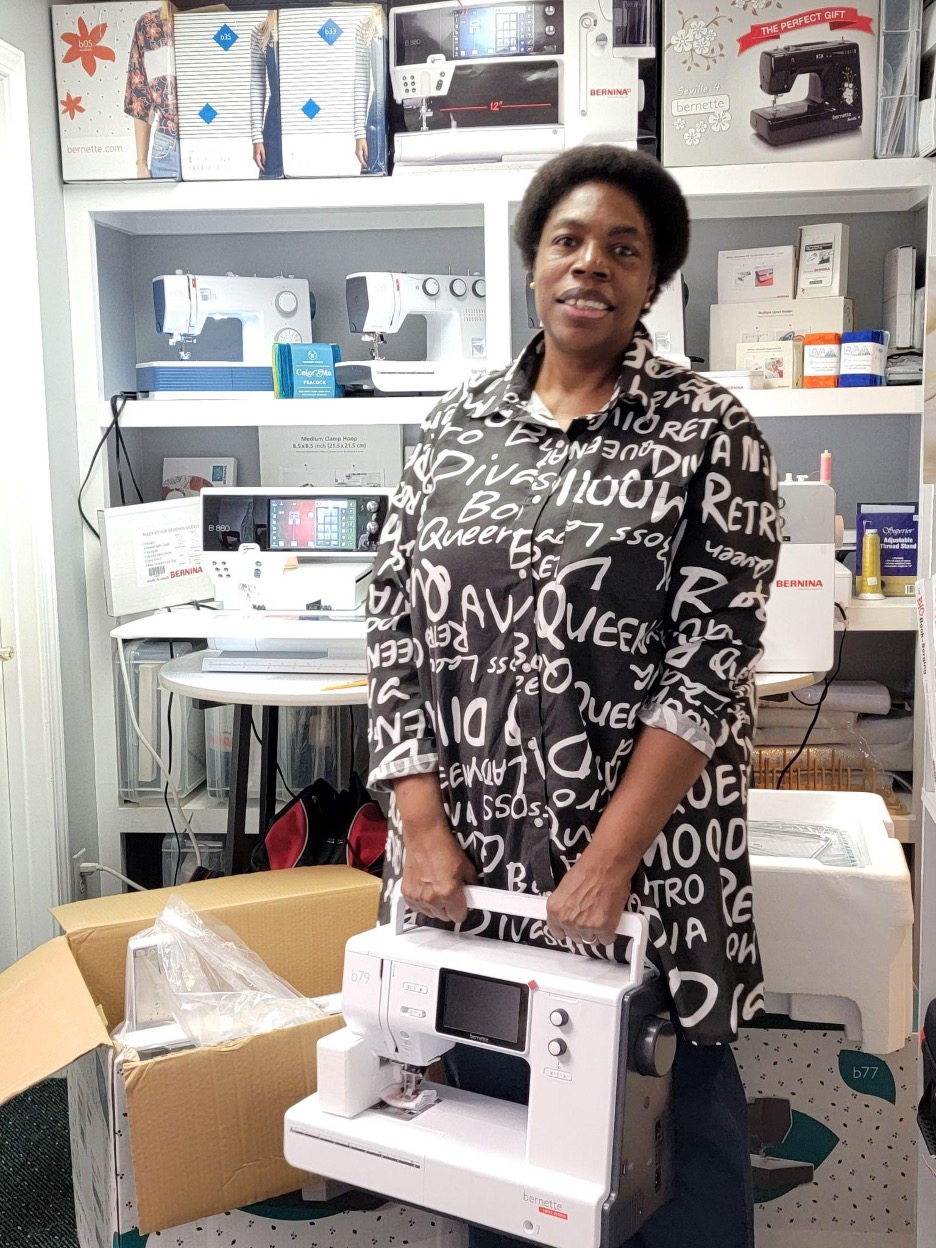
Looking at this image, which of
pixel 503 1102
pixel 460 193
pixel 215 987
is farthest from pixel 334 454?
pixel 503 1102

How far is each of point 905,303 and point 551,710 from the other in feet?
6.17

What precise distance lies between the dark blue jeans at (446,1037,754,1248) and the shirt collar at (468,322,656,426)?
2.30ft

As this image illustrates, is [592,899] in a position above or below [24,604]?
below

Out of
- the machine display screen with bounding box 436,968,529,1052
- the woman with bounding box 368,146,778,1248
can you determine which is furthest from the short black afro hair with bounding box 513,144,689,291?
the machine display screen with bounding box 436,968,529,1052

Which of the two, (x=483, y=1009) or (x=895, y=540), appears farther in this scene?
(x=895, y=540)

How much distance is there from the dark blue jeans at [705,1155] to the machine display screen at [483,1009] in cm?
15

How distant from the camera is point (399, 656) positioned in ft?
4.67

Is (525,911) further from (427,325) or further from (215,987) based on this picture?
(427,325)

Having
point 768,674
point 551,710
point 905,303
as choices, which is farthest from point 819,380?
point 551,710

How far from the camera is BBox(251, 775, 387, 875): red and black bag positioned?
2492mm

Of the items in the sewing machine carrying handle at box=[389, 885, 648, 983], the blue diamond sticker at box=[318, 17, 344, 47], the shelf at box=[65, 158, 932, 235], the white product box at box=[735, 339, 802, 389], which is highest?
the blue diamond sticker at box=[318, 17, 344, 47]

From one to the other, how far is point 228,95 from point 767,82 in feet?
3.84

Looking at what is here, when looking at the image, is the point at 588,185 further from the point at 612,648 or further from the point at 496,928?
the point at 496,928

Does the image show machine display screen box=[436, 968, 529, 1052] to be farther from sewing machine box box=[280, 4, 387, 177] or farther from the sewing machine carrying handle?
sewing machine box box=[280, 4, 387, 177]
